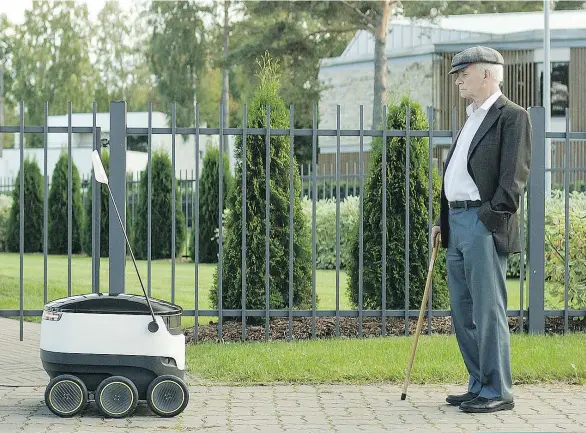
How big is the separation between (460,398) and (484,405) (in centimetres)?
25

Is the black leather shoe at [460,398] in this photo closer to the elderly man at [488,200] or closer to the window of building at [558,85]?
the elderly man at [488,200]

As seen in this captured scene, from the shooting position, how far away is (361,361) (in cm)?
732

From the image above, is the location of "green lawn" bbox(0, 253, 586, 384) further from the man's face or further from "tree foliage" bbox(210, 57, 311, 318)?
the man's face

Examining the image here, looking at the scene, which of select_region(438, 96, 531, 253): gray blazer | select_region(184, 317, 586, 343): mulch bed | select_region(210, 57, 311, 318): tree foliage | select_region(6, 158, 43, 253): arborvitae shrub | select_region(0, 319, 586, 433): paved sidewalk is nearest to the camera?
select_region(0, 319, 586, 433): paved sidewalk

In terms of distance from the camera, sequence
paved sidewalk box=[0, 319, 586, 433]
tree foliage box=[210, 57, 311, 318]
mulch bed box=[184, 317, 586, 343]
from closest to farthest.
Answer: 1. paved sidewalk box=[0, 319, 586, 433]
2. mulch bed box=[184, 317, 586, 343]
3. tree foliage box=[210, 57, 311, 318]

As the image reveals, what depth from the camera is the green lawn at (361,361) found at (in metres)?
6.97

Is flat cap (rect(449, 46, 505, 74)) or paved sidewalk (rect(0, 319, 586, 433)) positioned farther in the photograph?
flat cap (rect(449, 46, 505, 74))

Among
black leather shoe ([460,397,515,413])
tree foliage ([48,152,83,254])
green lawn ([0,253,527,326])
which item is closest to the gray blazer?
black leather shoe ([460,397,515,413])

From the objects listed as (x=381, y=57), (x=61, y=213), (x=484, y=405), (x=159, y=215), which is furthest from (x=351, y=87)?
(x=484, y=405)

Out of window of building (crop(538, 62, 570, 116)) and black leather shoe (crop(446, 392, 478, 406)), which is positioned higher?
window of building (crop(538, 62, 570, 116))

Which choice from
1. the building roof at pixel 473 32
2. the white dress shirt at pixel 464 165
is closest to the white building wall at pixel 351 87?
the building roof at pixel 473 32

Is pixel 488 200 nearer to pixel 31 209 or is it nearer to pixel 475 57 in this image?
pixel 475 57

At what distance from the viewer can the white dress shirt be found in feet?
19.7

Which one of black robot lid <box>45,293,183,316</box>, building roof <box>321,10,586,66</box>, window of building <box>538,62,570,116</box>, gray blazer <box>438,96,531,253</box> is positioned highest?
building roof <box>321,10,586,66</box>
